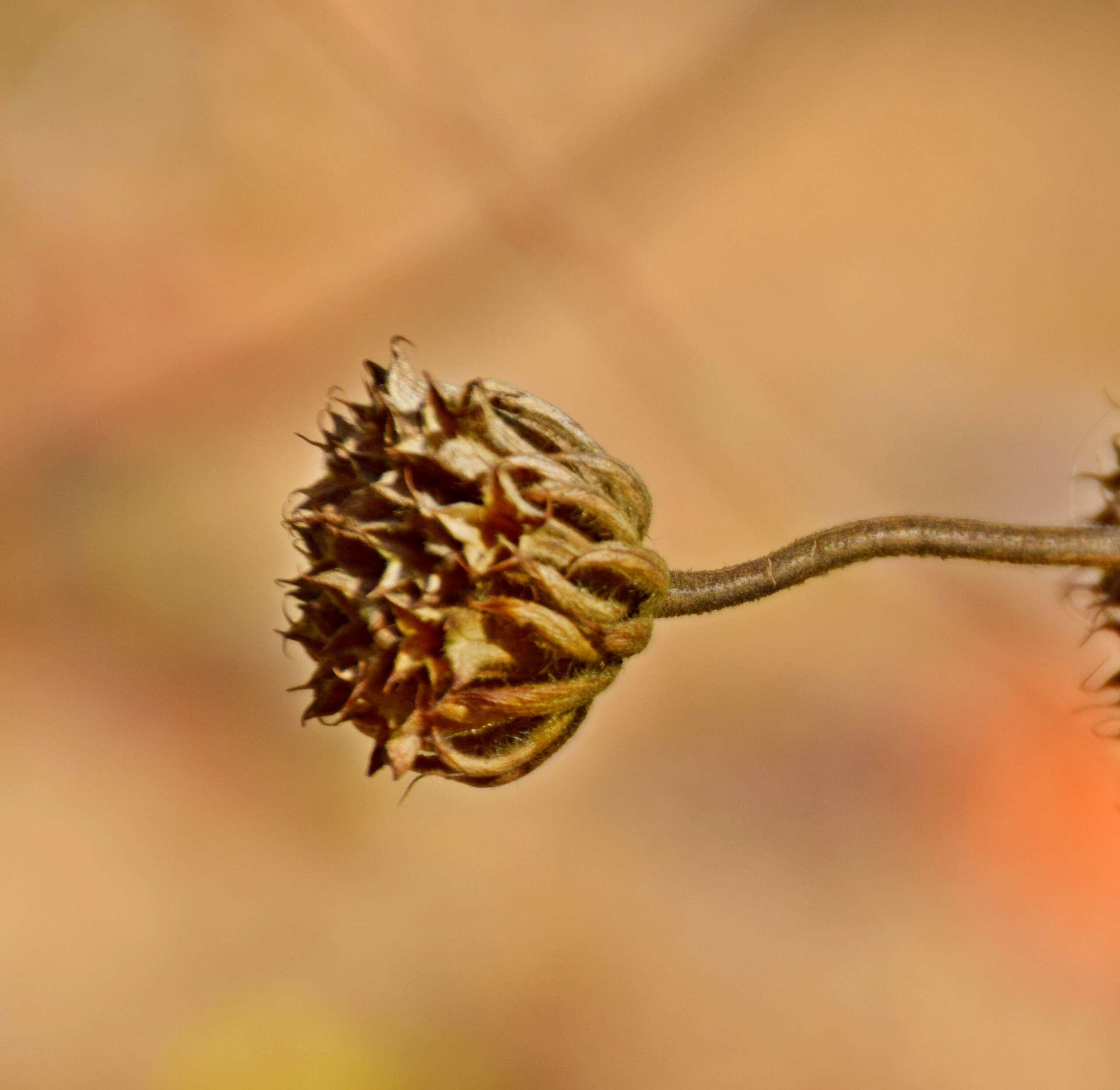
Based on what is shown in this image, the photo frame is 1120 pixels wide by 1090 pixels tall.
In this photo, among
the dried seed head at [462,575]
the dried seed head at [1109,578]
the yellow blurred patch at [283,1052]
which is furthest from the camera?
the yellow blurred patch at [283,1052]

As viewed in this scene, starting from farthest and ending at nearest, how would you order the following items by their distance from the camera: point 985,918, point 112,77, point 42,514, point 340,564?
point 112,77 < point 42,514 < point 985,918 < point 340,564

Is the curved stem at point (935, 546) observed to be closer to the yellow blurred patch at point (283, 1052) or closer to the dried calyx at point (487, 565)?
the dried calyx at point (487, 565)

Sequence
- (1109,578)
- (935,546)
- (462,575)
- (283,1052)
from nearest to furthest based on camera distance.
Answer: (462,575) → (935,546) → (1109,578) → (283,1052)

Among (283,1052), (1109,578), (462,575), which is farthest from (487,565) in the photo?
(283,1052)

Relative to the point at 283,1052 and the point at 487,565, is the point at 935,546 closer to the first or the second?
the point at 487,565

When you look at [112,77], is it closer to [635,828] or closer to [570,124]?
[570,124]

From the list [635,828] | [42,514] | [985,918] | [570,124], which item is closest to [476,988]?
[635,828]

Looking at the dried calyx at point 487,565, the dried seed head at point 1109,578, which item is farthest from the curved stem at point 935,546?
the dried seed head at point 1109,578
